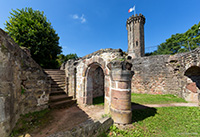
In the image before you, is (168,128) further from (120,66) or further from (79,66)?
(79,66)

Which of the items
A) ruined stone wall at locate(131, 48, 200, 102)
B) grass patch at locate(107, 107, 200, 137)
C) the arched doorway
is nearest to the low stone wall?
grass patch at locate(107, 107, 200, 137)

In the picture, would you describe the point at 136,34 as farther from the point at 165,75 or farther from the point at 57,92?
the point at 57,92

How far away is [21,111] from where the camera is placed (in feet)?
11.3

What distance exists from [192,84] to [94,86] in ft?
27.7

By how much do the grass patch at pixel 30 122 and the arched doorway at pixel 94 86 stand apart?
106 inches

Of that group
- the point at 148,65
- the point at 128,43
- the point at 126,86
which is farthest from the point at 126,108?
the point at 128,43

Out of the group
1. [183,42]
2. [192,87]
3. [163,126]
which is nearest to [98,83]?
[163,126]

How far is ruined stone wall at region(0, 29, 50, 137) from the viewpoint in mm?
2348

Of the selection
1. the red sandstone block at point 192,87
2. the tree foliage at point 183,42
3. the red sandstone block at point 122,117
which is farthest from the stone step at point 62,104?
the tree foliage at point 183,42

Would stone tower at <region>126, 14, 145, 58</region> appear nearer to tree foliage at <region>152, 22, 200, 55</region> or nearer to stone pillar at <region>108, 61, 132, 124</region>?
tree foliage at <region>152, 22, 200, 55</region>

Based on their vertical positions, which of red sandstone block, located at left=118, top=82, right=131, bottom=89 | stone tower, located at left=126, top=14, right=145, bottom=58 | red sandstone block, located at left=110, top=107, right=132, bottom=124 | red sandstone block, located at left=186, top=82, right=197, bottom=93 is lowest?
red sandstone block, located at left=110, top=107, right=132, bottom=124

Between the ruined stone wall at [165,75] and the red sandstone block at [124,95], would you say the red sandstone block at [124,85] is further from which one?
the ruined stone wall at [165,75]

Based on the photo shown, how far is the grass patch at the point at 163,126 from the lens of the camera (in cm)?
293

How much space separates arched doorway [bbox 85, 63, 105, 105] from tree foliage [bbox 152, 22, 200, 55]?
21930 millimetres
